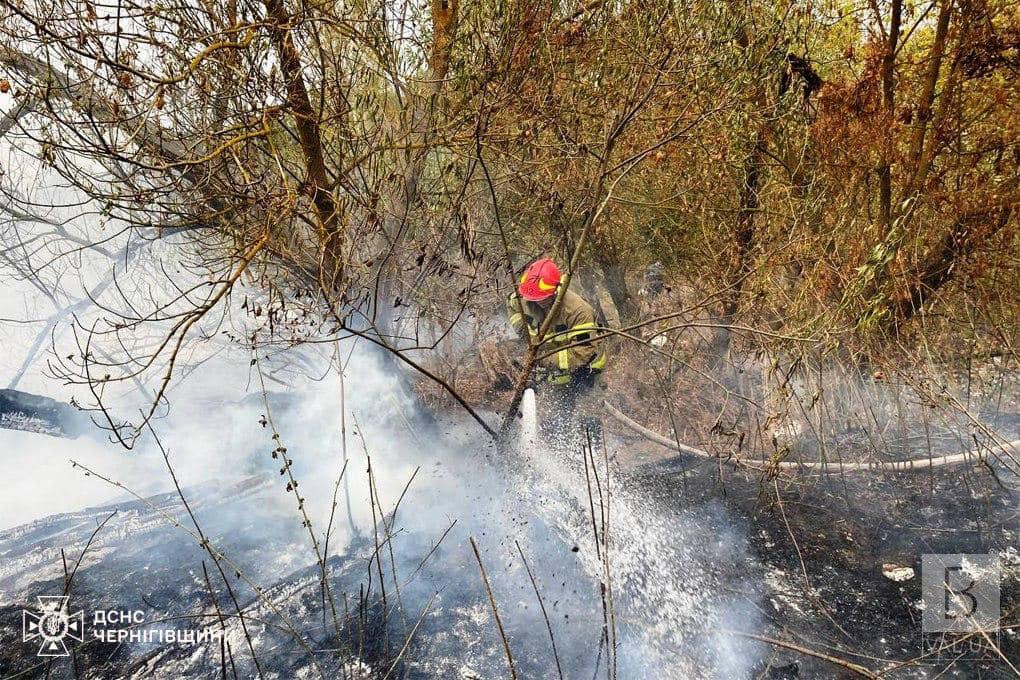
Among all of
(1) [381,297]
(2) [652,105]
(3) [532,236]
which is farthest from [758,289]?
(1) [381,297]

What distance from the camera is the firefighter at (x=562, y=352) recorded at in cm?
576

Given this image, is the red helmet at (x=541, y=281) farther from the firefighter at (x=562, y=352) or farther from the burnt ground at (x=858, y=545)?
the burnt ground at (x=858, y=545)

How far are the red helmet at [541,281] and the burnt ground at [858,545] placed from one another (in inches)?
77.6

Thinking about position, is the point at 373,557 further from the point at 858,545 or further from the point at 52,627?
the point at 858,545

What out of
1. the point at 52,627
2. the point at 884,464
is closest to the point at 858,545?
the point at 884,464

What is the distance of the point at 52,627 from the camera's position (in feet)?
12.8

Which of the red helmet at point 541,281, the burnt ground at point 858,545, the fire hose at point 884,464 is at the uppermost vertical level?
the red helmet at point 541,281

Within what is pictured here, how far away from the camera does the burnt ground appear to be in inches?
141

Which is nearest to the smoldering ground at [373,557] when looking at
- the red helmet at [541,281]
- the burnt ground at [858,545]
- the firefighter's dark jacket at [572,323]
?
the burnt ground at [858,545]

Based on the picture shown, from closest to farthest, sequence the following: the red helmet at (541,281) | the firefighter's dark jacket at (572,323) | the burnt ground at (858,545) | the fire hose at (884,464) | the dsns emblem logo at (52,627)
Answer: the burnt ground at (858,545)
the dsns emblem logo at (52,627)
the fire hose at (884,464)
the red helmet at (541,281)
the firefighter's dark jacket at (572,323)

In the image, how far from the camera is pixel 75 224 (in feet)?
28.1

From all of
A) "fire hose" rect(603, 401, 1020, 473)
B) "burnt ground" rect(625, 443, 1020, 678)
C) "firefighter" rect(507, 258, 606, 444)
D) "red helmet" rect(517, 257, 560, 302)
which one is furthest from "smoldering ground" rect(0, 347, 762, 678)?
"red helmet" rect(517, 257, 560, 302)

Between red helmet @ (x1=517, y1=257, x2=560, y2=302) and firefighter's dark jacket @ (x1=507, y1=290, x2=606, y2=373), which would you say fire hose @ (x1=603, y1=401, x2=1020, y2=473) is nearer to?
firefighter's dark jacket @ (x1=507, y1=290, x2=606, y2=373)

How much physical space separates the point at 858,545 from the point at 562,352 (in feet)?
9.15
